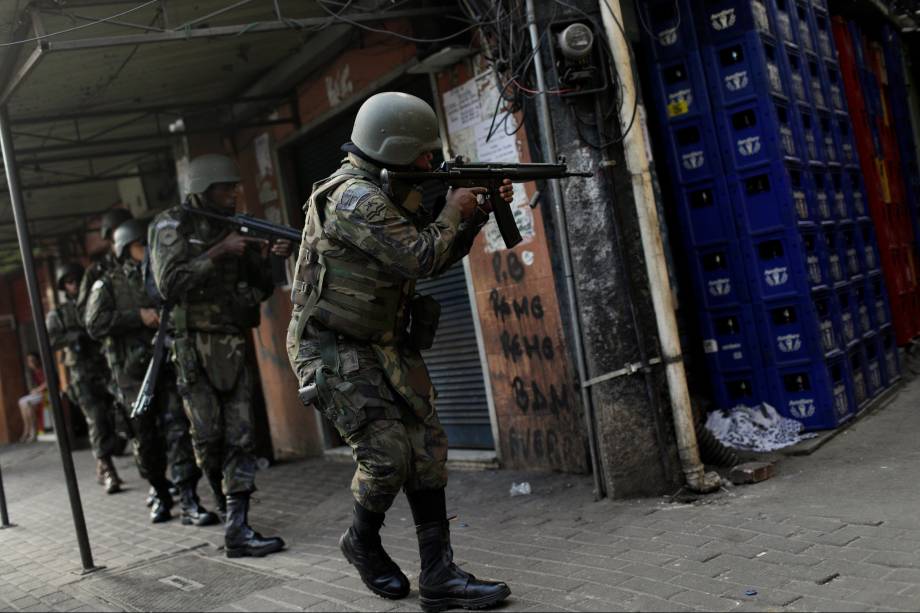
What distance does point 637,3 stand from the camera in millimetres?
6312

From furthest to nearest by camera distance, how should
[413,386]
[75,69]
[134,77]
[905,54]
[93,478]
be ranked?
1. [93,478]
2. [905,54]
3. [134,77]
4. [75,69]
5. [413,386]

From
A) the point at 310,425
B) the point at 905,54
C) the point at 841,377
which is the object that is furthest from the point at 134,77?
the point at 905,54

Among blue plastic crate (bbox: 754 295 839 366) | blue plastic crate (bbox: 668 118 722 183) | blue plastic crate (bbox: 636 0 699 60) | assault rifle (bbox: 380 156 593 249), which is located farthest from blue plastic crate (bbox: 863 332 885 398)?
assault rifle (bbox: 380 156 593 249)

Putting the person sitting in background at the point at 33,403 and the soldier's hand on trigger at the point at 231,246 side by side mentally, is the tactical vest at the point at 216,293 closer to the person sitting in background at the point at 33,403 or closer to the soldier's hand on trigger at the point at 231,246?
the soldier's hand on trigger at the point at 231,246

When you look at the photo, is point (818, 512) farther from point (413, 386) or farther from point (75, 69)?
point (75, 69)

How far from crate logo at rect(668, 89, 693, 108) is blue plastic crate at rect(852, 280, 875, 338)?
1747 mm

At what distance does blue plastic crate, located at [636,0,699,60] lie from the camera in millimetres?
6215

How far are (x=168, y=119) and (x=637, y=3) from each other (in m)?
6.10

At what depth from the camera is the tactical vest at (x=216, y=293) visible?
6051mm

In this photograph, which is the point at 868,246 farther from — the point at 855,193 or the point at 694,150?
the point at 694,150

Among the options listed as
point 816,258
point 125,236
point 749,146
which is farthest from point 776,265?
point 125,236

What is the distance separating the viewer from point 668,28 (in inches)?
249

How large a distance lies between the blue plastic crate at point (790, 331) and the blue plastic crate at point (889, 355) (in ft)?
3.75

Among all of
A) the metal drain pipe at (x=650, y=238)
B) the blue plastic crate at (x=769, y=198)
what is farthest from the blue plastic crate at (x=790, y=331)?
the metal drain pipe at (x=650, y=238)
